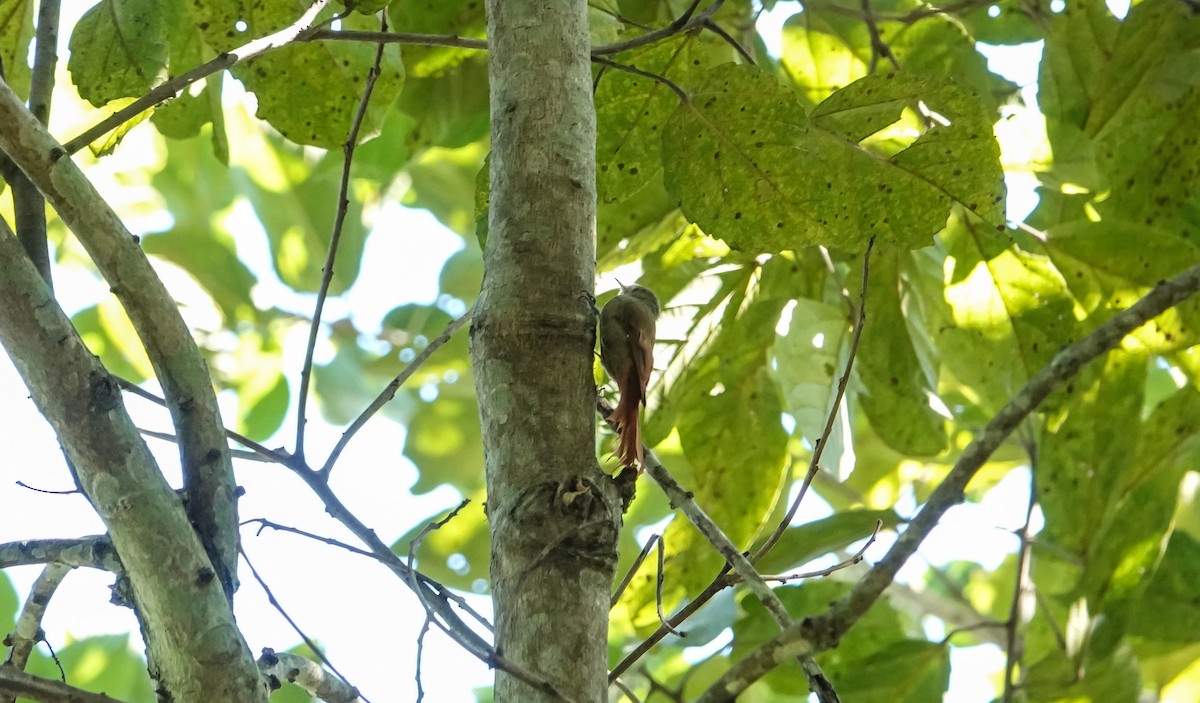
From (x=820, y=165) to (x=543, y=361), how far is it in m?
0.76

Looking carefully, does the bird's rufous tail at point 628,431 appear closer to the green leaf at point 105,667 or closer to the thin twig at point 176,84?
the thin twig at point 176,84

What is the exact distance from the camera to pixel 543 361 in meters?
1.41

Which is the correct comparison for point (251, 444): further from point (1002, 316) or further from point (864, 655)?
point (864, 655)

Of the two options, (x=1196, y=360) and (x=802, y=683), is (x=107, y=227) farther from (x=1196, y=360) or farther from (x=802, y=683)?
(x=1196, y=360)

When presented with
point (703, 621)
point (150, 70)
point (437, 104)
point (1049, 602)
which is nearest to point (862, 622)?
point (703, 621)

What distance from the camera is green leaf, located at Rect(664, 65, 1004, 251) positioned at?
1.93 metres

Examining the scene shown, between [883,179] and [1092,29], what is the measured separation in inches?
42.4

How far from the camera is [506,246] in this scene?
148 centimetres

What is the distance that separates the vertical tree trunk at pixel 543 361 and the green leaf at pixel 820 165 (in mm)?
364

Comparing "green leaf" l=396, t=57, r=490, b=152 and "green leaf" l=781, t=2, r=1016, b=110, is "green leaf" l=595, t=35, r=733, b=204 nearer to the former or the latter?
"green leaf" l=396, t=57, r=490, b=152

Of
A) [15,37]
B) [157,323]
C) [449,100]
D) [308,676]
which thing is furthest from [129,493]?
[449,100]

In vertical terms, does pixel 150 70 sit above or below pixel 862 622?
above

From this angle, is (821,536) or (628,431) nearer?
(628,431)

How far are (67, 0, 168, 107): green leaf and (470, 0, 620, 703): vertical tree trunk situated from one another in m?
0.86
